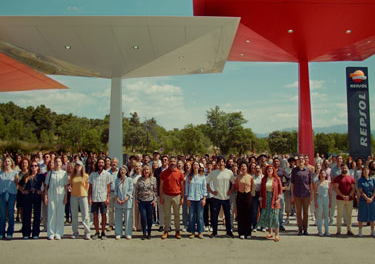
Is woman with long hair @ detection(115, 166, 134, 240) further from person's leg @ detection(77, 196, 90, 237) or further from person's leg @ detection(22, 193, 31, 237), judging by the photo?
person's leg @ detection(22, 193, 31, 237)

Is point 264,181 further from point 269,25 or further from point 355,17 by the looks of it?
point 355,17

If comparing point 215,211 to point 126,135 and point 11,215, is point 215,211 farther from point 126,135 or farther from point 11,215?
point 126,135

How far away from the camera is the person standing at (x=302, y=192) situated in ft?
→ 21.7

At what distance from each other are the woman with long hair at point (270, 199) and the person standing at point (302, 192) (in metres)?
0.58

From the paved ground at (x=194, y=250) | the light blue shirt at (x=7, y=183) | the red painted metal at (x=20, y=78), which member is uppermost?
the red painted metal at (x=20, y=78)

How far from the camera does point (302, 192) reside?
663cm

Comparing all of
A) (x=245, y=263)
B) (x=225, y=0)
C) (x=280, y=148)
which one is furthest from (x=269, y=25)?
(x=280, y=148)

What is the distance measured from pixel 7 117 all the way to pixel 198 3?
63604mm

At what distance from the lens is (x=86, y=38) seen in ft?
35.1

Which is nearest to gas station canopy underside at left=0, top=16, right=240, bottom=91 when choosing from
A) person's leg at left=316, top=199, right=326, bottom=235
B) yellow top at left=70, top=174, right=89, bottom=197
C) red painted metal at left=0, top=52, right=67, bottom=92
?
red painted metal at left=0, top=52, right=67, bottom=92


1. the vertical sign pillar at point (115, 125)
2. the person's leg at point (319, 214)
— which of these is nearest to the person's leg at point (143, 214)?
the person's leg at point (319, 214)

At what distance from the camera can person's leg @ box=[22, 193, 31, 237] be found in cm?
630

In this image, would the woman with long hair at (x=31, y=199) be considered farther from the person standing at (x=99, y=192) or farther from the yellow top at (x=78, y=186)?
the person standing at (x=99, y=192)

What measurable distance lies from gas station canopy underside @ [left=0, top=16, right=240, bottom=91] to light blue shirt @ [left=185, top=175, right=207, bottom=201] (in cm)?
587
